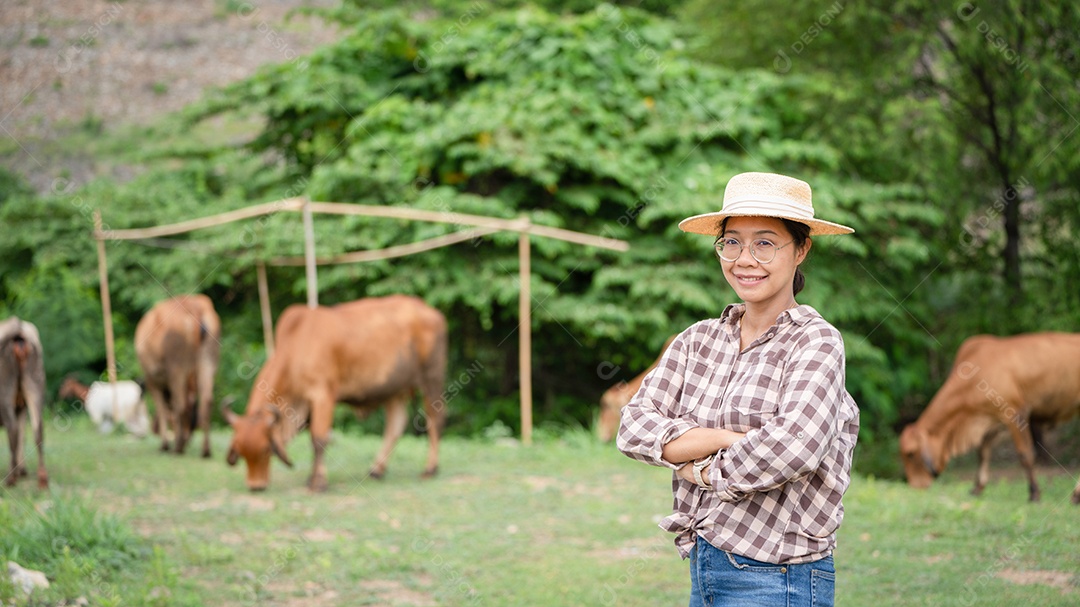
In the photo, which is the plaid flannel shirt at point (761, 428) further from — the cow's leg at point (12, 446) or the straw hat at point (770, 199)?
the cow's leg at point (12, 446)

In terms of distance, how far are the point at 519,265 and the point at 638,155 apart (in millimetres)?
2239

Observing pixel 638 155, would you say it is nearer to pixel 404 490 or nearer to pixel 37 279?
pixel 404 490

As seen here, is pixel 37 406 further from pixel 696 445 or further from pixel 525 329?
pixel 696 445

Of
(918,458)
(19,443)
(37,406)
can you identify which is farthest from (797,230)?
(19,443)

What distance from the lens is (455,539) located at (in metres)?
7.12

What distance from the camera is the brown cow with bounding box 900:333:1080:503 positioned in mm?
9312

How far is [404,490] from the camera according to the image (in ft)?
29.8

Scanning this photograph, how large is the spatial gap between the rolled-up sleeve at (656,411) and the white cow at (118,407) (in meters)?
11.1

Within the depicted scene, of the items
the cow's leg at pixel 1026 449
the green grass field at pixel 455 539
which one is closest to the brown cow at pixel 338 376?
the green grass field at pixel 455 539

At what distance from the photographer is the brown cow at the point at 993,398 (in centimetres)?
931

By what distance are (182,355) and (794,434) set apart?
9.57 meters

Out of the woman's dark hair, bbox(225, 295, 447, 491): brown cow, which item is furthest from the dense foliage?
the woman's dark hair

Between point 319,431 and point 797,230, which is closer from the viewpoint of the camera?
point 797,230

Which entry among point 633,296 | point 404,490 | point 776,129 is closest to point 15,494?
point 404,490
